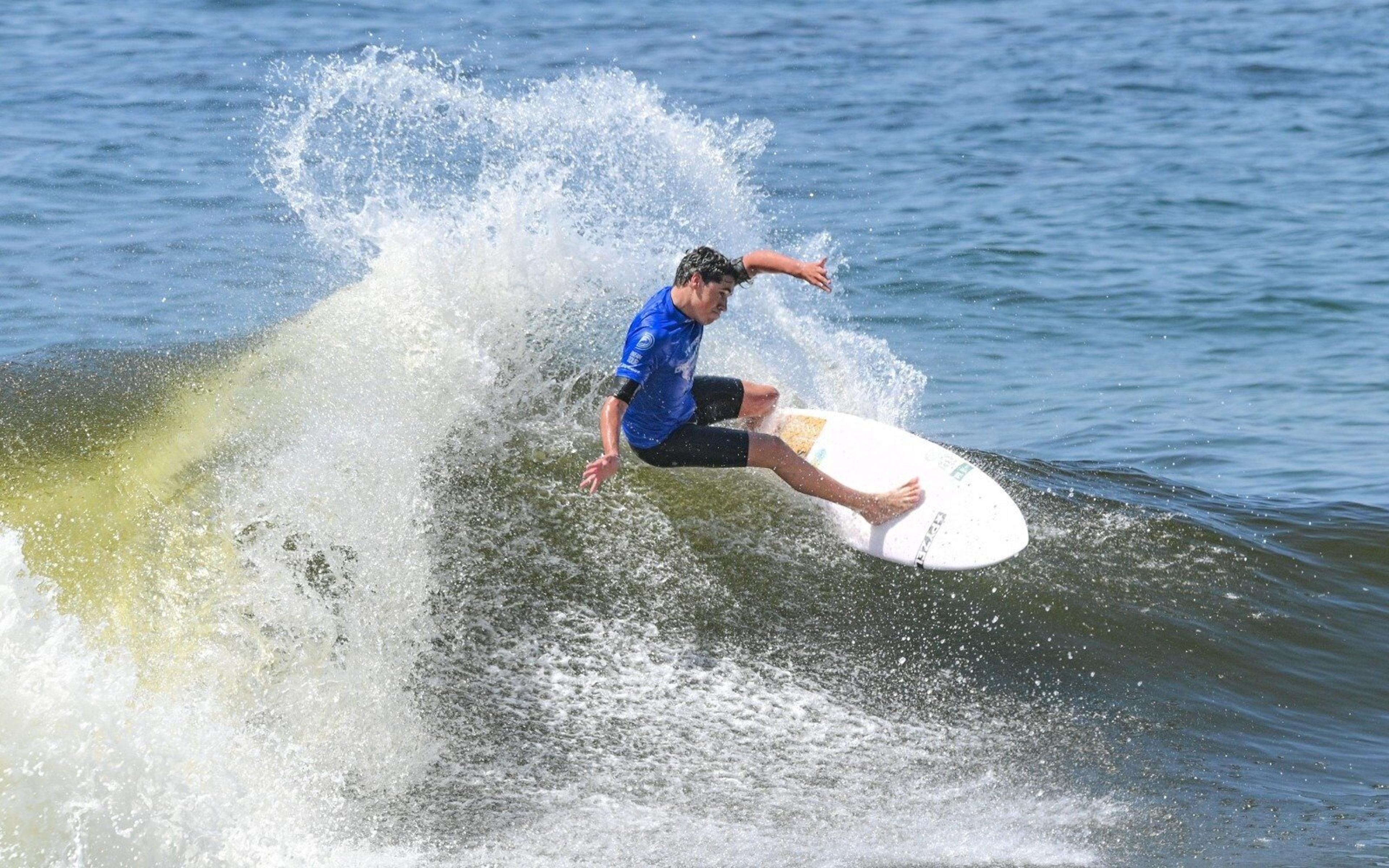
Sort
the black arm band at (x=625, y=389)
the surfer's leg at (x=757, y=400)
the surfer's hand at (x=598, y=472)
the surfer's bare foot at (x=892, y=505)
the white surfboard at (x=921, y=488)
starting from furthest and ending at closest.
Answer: the surfer's leg at (x=757, y=400), the surfer's bare foot at (x=892, y=505), the white surfboard at (x=921, y=488), the black arm band at (x=625, y=389), the surfer's hand at (x=598, y=472)

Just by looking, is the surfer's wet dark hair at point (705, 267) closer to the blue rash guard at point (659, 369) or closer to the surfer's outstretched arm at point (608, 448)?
the blue rash guard at point (659, 369)

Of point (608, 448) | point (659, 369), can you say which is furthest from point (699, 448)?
point (608, 448)

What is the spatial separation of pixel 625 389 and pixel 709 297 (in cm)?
64

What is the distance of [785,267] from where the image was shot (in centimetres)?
717

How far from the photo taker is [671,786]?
19.5ft

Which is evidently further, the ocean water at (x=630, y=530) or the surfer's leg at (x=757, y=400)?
the surfer's leg at (x=757, y=400)

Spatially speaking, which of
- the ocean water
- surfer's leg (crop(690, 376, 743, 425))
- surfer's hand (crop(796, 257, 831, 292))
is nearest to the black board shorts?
surfer's leg (crop(690, 376, 743, 425))

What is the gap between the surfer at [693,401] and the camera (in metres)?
6.93

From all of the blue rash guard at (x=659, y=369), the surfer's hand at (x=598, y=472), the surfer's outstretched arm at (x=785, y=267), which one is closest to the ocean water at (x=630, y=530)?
the blue rash guard at (x=659, y=369)

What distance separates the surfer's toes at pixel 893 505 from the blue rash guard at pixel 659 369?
1135 mm

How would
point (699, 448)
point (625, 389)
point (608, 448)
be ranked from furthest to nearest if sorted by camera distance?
1. point (699, 448)
2. point (625, 389)
3. point (608, 448)

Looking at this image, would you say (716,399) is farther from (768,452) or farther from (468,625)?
(468,625)

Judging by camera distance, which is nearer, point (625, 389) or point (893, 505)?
point (625, 389)

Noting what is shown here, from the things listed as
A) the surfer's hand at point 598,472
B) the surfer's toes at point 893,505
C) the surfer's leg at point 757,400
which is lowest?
the surfer's toes at point 893,505
